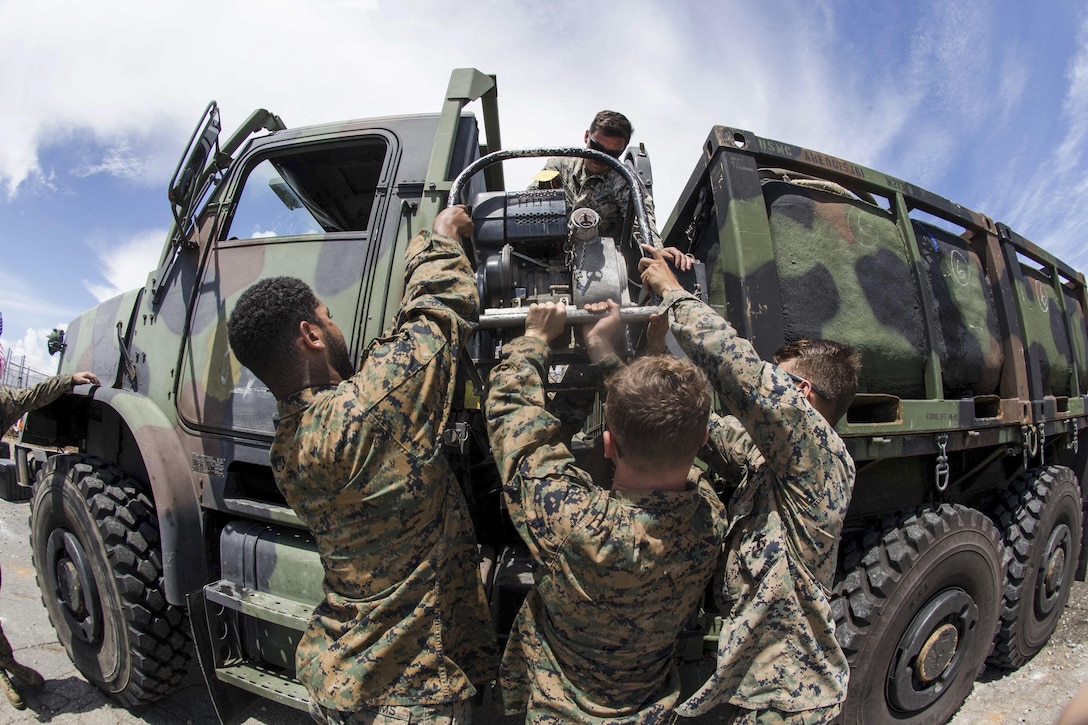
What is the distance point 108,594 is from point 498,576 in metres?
1.79

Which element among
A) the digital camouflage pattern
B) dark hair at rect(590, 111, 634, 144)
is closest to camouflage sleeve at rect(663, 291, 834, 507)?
the digital camouflage pattern

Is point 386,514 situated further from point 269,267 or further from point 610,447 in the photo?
point 269,267

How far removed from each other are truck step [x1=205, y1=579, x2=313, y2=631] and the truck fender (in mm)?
201

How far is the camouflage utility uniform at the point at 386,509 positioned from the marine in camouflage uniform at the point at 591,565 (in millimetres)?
208

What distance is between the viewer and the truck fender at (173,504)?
2545 millimetres

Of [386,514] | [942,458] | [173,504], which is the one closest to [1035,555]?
[942,458]

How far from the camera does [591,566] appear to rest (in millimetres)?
1545

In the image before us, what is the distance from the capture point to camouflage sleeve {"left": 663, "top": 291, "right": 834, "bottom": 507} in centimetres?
160

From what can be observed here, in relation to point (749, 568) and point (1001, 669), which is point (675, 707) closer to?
point (749, 568)

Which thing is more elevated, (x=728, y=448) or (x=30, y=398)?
(x=30, y=398)

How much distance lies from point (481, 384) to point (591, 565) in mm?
918

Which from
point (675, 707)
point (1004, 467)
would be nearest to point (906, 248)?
point (1004, 467)

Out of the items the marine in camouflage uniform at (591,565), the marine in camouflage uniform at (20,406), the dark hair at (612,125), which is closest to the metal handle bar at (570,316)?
the marine in camouflage uniform at (591,565)

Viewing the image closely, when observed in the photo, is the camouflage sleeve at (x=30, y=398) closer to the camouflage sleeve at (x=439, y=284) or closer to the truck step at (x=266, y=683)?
the truck step at (x=266, y=683)
